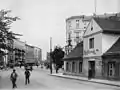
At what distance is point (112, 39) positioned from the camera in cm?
3130

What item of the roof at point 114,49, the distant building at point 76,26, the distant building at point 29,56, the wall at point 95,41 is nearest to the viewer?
the roof at point 114,49

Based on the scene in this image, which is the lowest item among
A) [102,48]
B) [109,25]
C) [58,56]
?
[58,56]

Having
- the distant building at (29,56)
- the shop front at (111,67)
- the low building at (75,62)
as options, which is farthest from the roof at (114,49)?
the distant building at (29,56)

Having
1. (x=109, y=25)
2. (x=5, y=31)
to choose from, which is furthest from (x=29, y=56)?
(x=5, y=31)

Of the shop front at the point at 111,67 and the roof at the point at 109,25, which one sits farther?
the roof at the point at 109,25

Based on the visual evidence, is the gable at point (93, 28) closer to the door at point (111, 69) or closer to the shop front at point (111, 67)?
the shop front at point (111, 67)

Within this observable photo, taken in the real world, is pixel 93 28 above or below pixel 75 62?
above

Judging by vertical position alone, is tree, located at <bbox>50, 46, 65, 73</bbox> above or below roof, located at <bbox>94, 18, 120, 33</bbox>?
below

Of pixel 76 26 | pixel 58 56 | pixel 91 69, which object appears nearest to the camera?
pixel 91 69

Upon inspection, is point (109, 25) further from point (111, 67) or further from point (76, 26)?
point (76, 26)

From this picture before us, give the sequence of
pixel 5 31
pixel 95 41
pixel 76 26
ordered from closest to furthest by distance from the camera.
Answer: pixel 5 31 < pixel 95 41 < pixel 76 26

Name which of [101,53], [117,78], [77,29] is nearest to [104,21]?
[101,53]

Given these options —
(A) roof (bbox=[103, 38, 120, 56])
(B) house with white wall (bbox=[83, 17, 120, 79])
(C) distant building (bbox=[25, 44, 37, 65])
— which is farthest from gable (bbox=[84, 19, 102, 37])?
(C) distant building (bbox=[25, 44, 37, 65])

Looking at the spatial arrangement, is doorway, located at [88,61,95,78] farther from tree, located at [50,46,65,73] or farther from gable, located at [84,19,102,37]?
tree, located at [50,46,65,73]
